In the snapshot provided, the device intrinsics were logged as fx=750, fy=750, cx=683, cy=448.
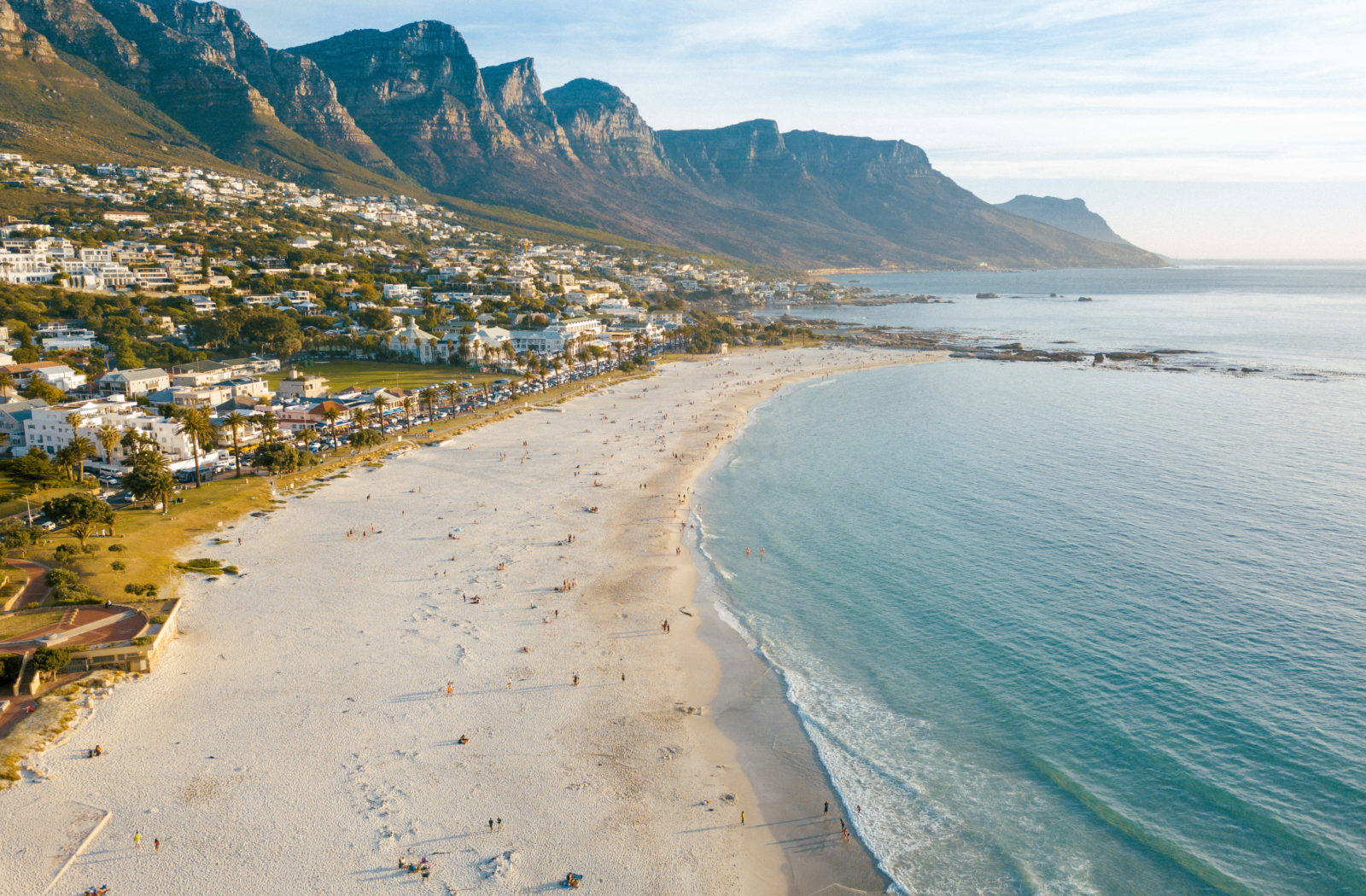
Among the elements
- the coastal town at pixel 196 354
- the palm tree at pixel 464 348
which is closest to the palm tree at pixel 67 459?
the coastal town at pixel 196 354

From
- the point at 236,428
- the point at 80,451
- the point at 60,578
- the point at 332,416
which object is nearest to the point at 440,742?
the point at 60,578

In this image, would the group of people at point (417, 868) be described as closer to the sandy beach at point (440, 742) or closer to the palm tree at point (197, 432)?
the sandy beach at point (440, 742)

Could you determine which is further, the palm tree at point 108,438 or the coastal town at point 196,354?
the palm tree at point 108,438

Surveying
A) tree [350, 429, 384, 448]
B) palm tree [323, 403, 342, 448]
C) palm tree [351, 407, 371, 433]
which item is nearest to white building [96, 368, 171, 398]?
palm tree [323, 403, 342, 448]

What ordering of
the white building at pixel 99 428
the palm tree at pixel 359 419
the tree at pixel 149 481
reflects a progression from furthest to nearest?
the palm tree at pixel 359 419
the white building at pixel 99 428
the tree at pixel 149 481

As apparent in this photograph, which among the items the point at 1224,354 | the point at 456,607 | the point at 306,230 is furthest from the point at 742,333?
the point at 456,607

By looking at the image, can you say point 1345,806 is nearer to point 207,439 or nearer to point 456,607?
point 456,607
